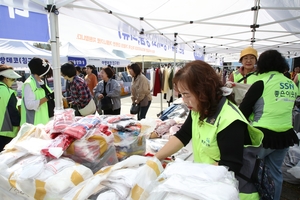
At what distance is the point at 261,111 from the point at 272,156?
1.55 feet

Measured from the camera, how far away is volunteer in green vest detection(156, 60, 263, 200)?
0.96 metres

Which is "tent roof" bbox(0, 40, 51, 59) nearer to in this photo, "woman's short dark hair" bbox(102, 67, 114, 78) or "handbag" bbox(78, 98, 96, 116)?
"woman's short dark hair" bbox(102, 67, 114, 78)

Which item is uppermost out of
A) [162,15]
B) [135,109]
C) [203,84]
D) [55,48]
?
[162,15]

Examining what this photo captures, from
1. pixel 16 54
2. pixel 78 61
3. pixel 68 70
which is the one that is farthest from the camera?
pixel 78 61

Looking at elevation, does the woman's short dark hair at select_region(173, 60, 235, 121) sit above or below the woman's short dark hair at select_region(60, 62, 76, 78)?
below

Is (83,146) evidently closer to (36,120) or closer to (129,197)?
(129,197)

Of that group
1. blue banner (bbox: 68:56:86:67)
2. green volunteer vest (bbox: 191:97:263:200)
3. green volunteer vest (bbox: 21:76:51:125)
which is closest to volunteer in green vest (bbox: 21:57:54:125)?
green volunteer vest (bbox: 21:76:51:125)

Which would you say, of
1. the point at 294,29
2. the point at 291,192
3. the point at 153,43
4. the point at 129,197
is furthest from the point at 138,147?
the point at 294,29

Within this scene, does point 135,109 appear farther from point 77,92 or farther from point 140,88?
point 77,92

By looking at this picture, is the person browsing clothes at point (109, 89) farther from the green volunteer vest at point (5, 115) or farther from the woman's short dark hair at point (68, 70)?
the green volunteer vest at point (5, 115)

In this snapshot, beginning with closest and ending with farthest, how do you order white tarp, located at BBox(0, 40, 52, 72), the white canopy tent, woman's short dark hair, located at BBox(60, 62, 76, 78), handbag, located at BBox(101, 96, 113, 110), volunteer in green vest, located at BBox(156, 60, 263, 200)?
volunteer in green vest, located at BBox(156, 60, 263, 200)
the white canopy tent
woman's short dark hair, located at BBox(60, 62, 76, 78)
handbag, located at BBox(101, 96, 113, 110)
white tarp, located at BBox(0, 40, 52, 72)

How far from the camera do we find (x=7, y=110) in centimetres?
243

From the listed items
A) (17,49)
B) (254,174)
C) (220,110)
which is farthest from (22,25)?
(17,49)

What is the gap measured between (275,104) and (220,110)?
3.55ft
